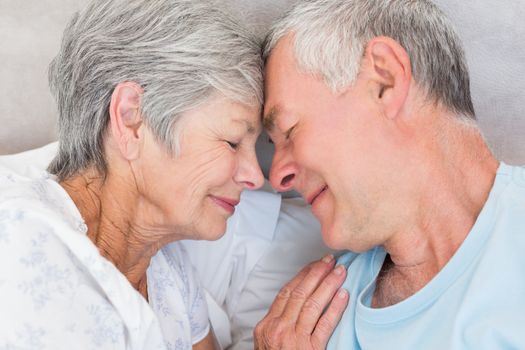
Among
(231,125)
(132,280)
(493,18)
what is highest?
(493,18)

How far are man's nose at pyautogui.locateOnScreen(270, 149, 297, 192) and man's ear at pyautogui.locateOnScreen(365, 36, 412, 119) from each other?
0.26 meters

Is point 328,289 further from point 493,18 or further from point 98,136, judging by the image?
point 493,18

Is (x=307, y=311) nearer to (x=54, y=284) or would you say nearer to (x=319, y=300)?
(x=319, y=300)

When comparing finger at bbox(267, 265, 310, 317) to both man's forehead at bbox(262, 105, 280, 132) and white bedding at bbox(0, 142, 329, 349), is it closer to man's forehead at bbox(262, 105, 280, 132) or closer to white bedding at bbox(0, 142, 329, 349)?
white bedding at bbox(0, 142, 329, 349)

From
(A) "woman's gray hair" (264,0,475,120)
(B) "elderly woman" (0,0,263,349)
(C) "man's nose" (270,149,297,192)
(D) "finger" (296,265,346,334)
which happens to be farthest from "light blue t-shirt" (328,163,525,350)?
(B) "elderly woman" (0,0,263,349)

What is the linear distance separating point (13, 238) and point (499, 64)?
4.14 ft

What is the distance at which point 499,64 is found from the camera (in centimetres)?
172

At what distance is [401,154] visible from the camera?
1335mm

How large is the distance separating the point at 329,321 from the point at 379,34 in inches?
25.4

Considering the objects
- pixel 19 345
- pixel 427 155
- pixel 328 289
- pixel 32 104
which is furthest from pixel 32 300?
pixel 32 104

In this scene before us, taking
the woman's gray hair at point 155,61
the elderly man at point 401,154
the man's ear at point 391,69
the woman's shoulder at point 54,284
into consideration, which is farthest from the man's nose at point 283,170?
the woman's shoulder at point 54,284

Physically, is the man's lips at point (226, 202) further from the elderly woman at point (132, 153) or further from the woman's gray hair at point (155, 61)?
the woman's gray hair at point (155, 61)

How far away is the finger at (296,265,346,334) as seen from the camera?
1.50 metres

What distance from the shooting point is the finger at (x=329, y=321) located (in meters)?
1.49
